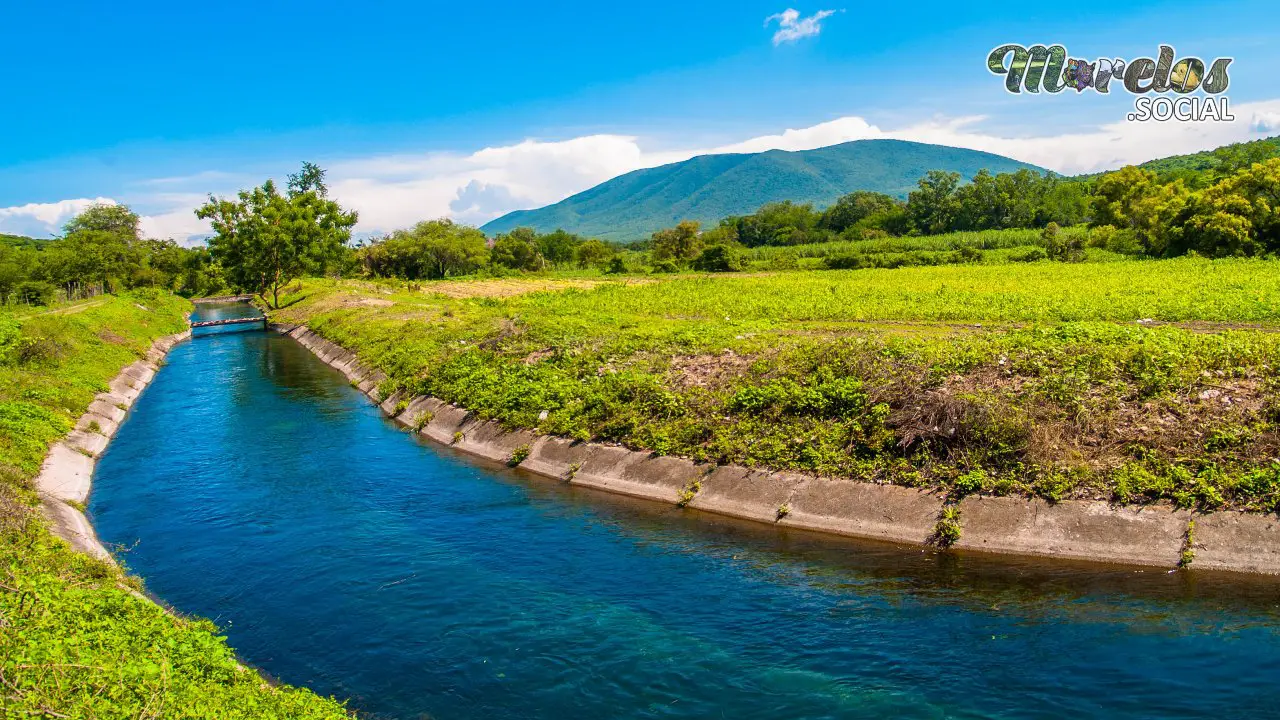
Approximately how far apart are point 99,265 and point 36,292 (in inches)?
489

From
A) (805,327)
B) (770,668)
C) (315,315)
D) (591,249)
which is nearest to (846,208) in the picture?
(591,249)

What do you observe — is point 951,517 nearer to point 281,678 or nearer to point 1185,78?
point 281,678

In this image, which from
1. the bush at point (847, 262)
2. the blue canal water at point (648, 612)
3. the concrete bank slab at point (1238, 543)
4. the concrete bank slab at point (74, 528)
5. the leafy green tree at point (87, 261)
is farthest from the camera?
the bush at point (847, 262)

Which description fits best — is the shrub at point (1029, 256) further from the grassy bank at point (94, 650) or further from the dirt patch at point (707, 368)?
the grassy bank at point (94, 650)

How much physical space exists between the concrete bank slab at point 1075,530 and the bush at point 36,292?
79938 mm

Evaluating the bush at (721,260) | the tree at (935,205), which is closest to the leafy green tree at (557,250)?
the bush at (721,260)

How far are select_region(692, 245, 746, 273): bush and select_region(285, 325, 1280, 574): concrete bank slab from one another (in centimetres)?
7315

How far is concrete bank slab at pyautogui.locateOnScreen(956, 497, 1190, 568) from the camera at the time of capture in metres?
14.0

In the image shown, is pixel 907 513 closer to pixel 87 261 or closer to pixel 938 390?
pixel 938 390

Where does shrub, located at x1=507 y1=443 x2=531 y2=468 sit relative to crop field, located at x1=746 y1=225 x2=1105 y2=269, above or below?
below

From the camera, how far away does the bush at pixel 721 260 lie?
307 ft

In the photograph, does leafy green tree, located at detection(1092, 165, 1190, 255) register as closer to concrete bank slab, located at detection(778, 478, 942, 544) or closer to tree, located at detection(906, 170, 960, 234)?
tree, located at detection(906, 170, 960, 234)

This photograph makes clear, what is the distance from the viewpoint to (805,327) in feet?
107

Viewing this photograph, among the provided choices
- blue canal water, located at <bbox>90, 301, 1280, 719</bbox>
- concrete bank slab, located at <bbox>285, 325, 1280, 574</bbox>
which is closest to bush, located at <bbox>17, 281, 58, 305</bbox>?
blue canal water, located at <bbox>90, 301, 1280, 719</bbox>
